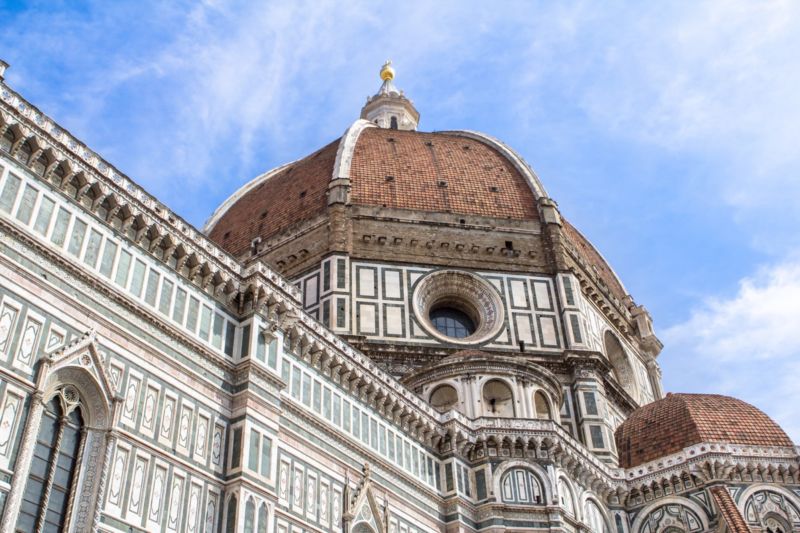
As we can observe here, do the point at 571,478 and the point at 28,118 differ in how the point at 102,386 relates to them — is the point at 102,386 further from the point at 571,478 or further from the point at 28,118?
the point at 571,478

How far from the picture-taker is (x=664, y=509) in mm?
30453

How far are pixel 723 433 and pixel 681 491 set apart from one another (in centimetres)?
276

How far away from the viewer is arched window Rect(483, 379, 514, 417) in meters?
29.8

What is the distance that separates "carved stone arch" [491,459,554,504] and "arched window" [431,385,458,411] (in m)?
3.19

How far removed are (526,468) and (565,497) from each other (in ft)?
5.27

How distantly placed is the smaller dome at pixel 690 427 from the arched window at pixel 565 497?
5091 mm

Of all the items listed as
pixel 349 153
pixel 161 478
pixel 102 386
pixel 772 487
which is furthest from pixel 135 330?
pixel 349 153

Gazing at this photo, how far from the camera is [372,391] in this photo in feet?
82.3

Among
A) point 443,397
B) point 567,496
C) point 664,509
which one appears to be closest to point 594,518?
point 567,496

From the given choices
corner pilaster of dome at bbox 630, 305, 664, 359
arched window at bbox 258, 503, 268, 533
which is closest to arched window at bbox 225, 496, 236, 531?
arched window at bbox 258, 503, 268, 533

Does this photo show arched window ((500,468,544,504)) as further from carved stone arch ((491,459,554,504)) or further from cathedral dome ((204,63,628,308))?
cathedral dome ((204,63,628,308))

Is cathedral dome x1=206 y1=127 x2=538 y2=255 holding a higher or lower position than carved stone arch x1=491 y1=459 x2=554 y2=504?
higher

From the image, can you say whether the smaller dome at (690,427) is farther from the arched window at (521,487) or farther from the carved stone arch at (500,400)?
the arched window at (521,487)

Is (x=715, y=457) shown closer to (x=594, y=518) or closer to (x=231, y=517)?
(x=594, y=518)
